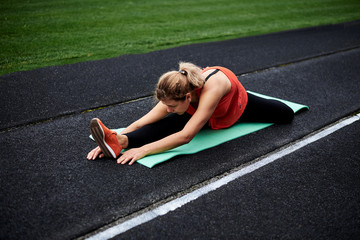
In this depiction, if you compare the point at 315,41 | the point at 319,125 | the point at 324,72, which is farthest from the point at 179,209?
the point at 315,41

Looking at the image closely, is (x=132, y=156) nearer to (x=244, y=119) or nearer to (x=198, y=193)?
(x=198, y=193)

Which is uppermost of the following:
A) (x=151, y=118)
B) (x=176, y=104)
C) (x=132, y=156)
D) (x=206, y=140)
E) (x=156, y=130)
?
(x=176, y=104)

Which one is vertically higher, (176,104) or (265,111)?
(176,104)

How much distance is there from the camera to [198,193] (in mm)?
2729

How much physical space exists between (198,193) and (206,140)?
1006 mm

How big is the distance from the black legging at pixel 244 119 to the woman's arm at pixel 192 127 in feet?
0.58

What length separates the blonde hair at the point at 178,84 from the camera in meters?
2.83

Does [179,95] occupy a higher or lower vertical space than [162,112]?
higher

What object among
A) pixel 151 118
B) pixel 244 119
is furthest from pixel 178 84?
pixel 244 119

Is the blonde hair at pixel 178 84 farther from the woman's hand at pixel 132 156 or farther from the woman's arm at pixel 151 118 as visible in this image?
the woman's hand at pixel 132 156

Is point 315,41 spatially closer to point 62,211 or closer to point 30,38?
point 30,38

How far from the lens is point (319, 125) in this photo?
405cm

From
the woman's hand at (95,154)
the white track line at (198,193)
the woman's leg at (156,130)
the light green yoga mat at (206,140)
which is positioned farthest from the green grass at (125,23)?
the white track line at (198,193)

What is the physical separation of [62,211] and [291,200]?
196 cm
